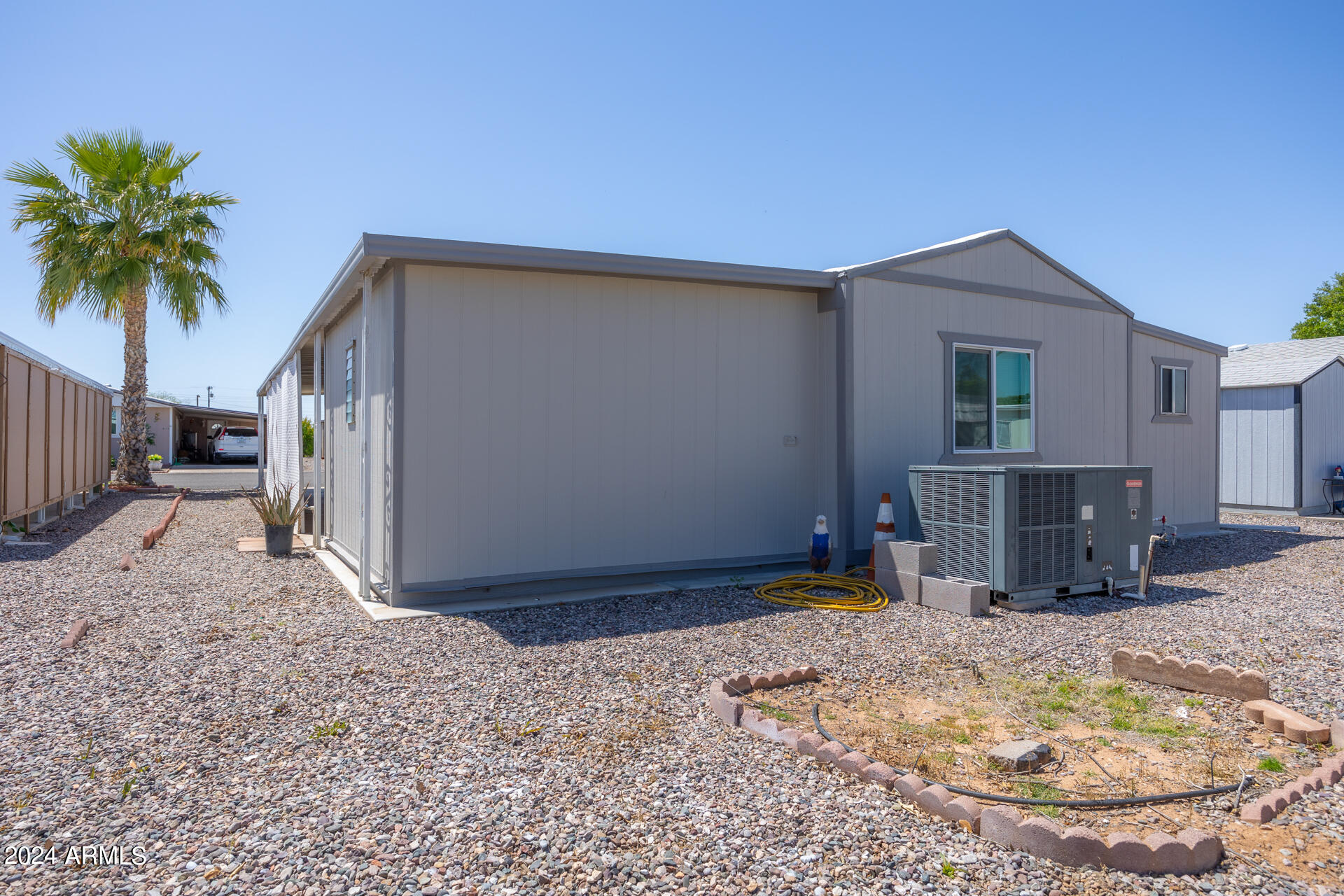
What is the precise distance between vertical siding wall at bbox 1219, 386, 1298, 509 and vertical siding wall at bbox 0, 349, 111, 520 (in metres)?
18.7

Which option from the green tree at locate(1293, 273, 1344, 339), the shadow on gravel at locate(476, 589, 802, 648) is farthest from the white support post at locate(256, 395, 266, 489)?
the green tree at locate(1293, 273, 1344, 339)

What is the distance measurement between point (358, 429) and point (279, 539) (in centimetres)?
197

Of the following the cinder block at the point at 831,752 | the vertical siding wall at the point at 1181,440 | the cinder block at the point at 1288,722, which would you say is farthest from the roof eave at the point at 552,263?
the vertical siding wall at the point at 1181,440

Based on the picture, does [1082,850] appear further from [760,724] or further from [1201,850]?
[760,724]

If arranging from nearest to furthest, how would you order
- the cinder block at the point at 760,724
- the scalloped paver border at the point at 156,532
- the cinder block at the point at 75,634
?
the cinder block at the point at 760,724 < the cinder block at the point at 75,634 < the scalloped paver border at the point at 156,532

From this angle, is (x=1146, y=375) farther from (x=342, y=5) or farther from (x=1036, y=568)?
(x=342, y=5)

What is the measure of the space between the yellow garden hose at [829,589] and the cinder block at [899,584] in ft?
0.21

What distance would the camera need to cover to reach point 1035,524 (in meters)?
5.89

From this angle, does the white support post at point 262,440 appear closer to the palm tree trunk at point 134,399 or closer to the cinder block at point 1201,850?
the palm tree trunk at point 134,399

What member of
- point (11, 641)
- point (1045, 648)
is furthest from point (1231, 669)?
point (11, 641)

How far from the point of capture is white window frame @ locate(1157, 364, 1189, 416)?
10.1 meters

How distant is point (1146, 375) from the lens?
9.91 meters

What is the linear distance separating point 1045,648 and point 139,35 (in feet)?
29.5

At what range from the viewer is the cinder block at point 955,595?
5652 millimetres
